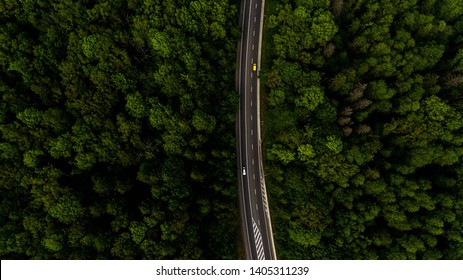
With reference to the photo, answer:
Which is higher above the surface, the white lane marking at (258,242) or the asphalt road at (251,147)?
the asphalt road at (251,147)

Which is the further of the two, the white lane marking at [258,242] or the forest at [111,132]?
the white lane marking at [258,242]

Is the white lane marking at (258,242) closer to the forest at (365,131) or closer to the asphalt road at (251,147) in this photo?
the asphalt road at (251,147)

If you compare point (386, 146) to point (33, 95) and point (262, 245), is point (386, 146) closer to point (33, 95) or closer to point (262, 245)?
point (262, 245)

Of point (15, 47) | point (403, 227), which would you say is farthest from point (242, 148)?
point (15, 47)

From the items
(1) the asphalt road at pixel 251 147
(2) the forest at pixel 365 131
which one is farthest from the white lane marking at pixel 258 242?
(2) the forest at pixel 365 131

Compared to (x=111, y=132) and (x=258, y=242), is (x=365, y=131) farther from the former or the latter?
(x=111, y=132)

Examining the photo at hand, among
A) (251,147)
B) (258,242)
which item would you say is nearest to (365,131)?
(251,147)

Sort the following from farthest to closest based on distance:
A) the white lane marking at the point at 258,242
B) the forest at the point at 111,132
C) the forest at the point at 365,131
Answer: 1. the white lane marking at the point at 258,242
2. the forest at the point at 365,131
3. the forest at the point at 111,132
